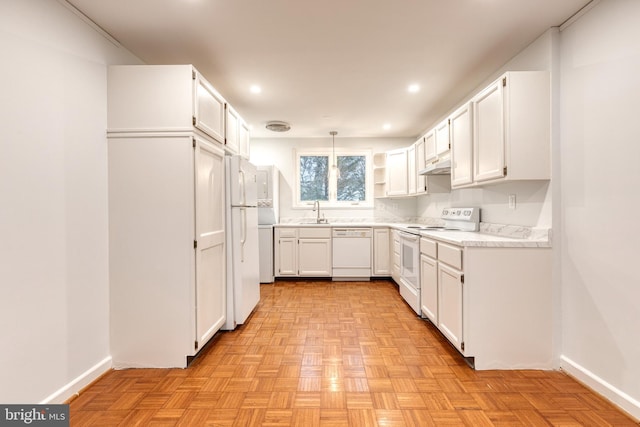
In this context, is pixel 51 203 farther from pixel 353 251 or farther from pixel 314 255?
pixel 353 251

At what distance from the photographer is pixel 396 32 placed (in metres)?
2.16

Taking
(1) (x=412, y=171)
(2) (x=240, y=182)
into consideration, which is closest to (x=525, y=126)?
(1) (x=412, y=171)

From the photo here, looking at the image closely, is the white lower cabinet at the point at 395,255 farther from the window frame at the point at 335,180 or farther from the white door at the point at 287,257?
the white door at the point at 287,257

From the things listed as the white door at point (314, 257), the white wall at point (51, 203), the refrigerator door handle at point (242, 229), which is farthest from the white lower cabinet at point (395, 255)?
the white wall at point (51, 203)

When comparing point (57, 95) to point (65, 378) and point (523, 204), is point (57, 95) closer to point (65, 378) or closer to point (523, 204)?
point (65, 378)

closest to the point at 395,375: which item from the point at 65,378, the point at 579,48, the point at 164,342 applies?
the point at 164,342

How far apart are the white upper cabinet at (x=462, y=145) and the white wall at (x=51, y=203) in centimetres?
290

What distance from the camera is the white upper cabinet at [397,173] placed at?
458 centimetres

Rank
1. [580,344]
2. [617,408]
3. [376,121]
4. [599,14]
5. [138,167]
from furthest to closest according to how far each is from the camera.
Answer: [376,121]
[138,167]
[580,344]
[599,14]
[617,408]

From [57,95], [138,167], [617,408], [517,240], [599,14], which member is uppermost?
[599,14]

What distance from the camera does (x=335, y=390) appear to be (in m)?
1.85

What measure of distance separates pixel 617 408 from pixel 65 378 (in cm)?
321

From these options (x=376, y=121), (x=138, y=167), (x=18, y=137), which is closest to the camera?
(x=18, y=137)

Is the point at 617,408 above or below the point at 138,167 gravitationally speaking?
below
